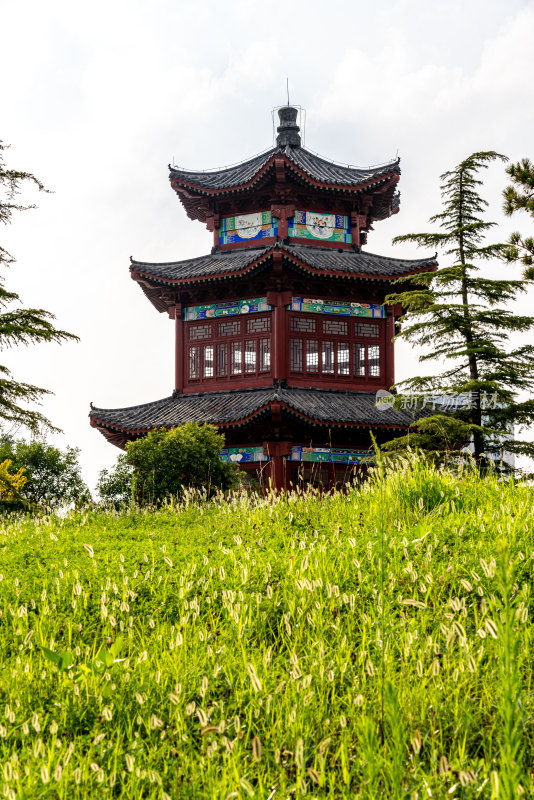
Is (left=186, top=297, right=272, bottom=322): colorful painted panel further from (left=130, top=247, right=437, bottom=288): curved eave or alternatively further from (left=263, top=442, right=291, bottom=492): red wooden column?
(left=263, top=442, right=291, bottom=492): red wooden column

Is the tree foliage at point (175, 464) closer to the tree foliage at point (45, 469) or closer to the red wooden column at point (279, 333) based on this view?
the red wooden column at point (279, 333)

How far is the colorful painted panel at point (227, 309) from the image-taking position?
2284 cm

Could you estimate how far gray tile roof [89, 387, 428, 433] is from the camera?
65.0 ft

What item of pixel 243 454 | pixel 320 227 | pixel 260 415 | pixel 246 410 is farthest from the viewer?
pixel 320 227

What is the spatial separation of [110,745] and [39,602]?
8.85ft

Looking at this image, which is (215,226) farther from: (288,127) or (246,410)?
(246,410)

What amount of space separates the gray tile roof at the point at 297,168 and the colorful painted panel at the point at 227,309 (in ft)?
12.8

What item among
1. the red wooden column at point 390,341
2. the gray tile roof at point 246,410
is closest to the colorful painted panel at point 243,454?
the gray tile roof at point 246,410

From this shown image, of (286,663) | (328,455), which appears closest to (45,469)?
(328,455)

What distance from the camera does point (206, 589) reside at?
5672 mm

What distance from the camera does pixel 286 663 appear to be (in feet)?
14.4

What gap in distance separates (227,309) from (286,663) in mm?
19400

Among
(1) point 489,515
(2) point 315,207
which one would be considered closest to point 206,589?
(1) point 489,515

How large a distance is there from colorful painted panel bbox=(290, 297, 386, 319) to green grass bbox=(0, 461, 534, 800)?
50.1 ft
